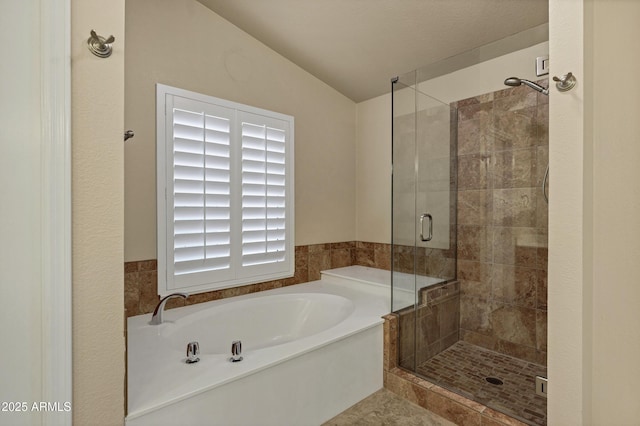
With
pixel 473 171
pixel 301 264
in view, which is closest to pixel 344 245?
pixel 301 264

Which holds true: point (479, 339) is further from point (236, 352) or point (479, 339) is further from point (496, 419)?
point (236, 352)

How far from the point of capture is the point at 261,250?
2.60 metres

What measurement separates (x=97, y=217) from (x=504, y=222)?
7.10ft

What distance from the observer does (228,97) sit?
246 centimetres

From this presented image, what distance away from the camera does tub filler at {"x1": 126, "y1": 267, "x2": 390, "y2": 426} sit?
1.30 metres

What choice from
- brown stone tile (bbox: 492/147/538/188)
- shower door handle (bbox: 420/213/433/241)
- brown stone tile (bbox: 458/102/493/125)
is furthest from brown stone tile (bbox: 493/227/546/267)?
brown stone tile (bbox: 458/102/493/125)

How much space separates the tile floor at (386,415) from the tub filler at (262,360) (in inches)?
1.9

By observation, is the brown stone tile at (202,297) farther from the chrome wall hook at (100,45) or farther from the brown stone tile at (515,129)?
the brown stone tile at (515,129)

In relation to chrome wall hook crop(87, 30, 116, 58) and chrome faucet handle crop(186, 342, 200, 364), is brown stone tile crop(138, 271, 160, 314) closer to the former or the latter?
chrome faucet handle crop(186, 342, 200, 364)

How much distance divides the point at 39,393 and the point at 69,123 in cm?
81

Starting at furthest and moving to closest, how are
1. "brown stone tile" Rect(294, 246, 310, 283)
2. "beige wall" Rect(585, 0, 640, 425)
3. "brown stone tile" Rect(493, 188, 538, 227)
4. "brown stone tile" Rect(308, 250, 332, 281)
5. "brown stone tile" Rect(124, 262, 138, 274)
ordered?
"brown stone tile" Rect(308, 250, 332, 281) → "brown stone tile" Rect(294, 246, 310, 283) → "brown stone tile" Rect(124, 262, 138, 274) → "brown stone tile" Rect(493, 188, 538, 227) → "beige wall" Rect(585, 0, 640, 425)

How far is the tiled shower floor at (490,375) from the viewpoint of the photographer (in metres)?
1.55

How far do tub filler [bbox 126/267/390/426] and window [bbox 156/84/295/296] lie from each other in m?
0.27

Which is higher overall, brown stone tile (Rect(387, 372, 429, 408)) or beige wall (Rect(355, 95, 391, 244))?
beige wall (Rect(355, 95, 391, 244))
